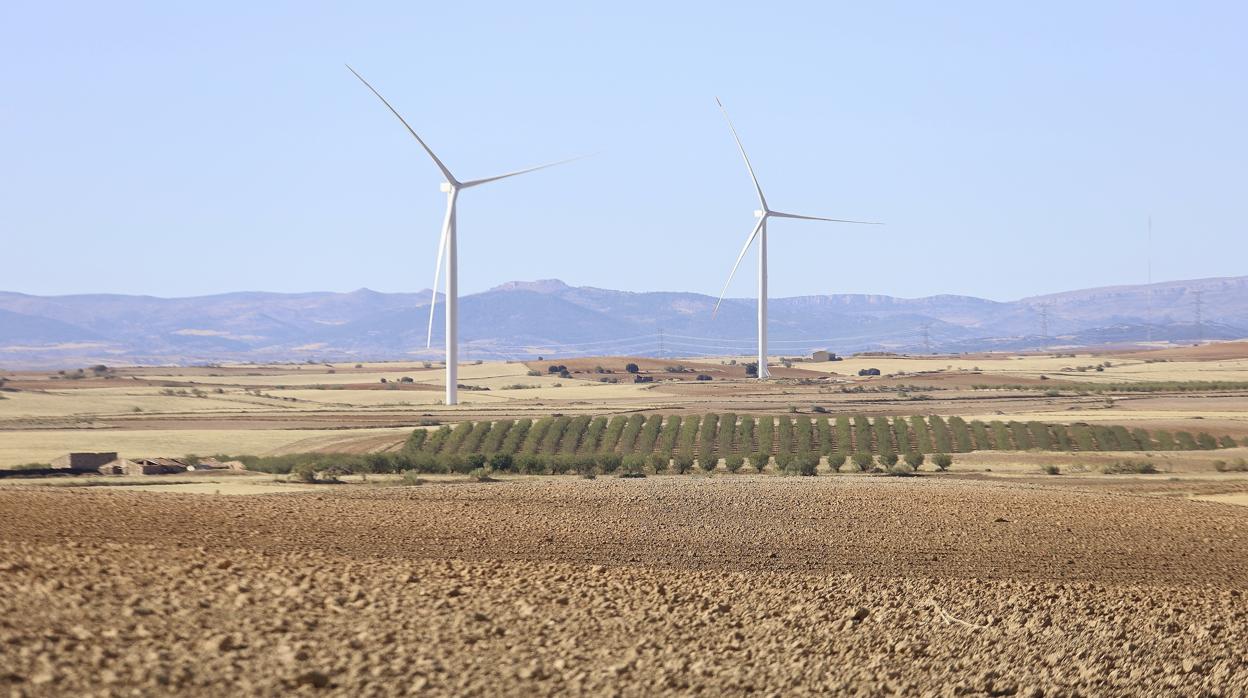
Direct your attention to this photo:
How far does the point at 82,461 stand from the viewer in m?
59.4

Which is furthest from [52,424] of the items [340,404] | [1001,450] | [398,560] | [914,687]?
[914,687]

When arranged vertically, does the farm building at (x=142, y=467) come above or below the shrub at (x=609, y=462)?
above

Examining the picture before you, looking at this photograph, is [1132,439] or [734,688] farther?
[1132,439]

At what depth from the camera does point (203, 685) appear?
1399cm

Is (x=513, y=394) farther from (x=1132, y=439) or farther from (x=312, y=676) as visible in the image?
(x=312, y=676)

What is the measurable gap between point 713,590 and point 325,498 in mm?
19036

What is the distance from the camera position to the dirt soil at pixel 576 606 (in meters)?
15.2

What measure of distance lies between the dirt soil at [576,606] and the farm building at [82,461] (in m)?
27.3

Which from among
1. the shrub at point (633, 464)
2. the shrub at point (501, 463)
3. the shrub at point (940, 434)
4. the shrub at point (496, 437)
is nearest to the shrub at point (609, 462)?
the shrub at point (633, 464)

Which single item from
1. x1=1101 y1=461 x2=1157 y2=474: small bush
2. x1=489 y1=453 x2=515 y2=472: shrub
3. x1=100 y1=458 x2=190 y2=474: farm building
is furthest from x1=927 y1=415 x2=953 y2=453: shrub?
x1=100 y1=458 x2=190 y2=474: farm building

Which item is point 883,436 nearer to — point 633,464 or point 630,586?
point 633,464

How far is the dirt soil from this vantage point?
1517 cm

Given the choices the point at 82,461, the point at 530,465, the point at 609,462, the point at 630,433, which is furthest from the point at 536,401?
the point at 82,461

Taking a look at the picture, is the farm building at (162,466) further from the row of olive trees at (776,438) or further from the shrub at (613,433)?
the shrub at (613,433)
